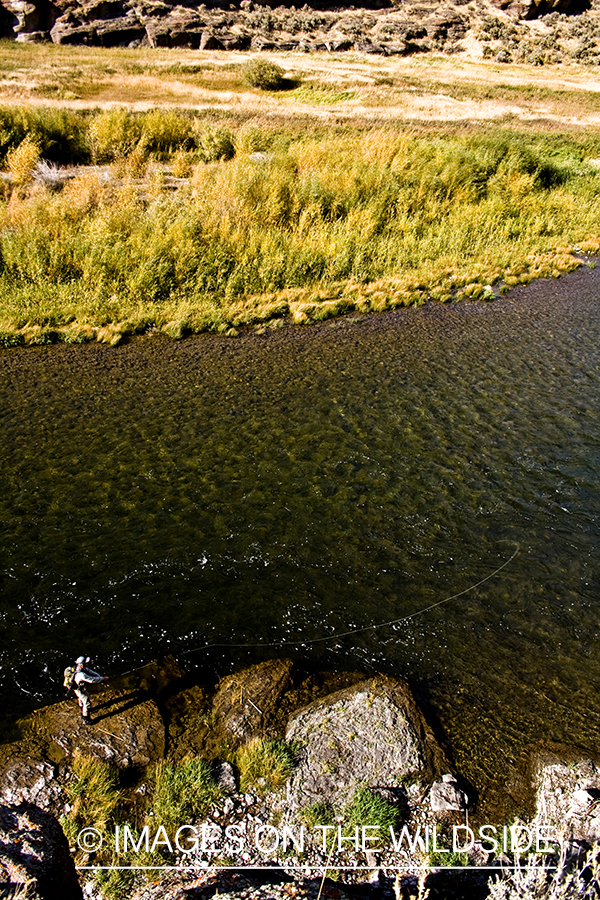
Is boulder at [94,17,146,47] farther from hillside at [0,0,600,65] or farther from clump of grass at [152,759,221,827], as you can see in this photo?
clump of grass at [152,759,221,827]

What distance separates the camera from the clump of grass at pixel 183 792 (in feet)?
19.2

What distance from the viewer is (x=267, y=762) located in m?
6.33

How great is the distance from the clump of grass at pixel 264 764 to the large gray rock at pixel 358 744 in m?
0.14

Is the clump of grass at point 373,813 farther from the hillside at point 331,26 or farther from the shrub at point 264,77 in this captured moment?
the hillside at point 331,26

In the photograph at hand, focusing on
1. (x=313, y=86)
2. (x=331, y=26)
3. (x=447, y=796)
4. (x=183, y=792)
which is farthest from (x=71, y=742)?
(x=331, y=26)

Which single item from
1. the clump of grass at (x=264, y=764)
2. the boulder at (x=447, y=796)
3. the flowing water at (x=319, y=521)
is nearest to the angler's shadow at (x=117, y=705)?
the flowing water at (x=319, y=521)

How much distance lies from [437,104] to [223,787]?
160ft

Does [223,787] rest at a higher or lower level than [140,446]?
lower

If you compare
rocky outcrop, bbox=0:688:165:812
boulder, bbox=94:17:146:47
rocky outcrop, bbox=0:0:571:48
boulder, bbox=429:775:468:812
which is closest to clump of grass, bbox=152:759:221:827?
rocky outcrop, bbox=0:688:165:812

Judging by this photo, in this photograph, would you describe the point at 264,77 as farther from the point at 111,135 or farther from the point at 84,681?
the point at 84,681

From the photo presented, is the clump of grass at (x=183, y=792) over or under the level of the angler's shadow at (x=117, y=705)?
under

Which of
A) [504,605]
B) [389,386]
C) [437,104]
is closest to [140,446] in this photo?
[389,386]

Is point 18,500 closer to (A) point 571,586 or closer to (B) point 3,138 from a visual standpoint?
(A) point 571,586

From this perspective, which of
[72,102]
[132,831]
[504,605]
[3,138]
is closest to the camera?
[132,831]
